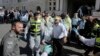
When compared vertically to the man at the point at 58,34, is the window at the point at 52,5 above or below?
below

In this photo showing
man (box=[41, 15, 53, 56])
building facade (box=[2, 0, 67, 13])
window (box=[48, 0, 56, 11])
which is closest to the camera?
man (box=[41, 15, 53, 56])

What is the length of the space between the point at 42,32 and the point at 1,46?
5203 mm

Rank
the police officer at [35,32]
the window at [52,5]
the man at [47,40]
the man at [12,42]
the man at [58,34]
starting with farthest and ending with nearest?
the window at [52,5]
the police officer at [35,32]
the man at [58,34]
the man at [47,40]
the man at [12,42]

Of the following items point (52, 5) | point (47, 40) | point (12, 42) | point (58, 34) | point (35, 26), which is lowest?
point (52, 5)

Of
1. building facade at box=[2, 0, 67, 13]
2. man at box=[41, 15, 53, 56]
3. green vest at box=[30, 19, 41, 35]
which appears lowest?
building facade at box=[2, 0, 67, 13]

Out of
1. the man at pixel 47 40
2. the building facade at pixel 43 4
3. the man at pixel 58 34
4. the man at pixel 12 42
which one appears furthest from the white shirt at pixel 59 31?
the building facade at pixel 43 4

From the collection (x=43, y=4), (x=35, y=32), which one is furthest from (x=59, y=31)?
(x=43, y=4)

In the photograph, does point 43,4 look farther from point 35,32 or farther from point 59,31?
point 59,31

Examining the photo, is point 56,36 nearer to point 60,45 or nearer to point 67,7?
point 60,45

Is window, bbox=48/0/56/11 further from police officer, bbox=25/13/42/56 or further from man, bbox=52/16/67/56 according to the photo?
man, bbox=52/16/67/56

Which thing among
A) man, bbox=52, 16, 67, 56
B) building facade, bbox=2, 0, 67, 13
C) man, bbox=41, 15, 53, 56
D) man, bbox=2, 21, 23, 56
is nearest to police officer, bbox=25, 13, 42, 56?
man, bbox=41, 15, 53, 56

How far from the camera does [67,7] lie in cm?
3362

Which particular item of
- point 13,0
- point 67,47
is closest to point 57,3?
point 13,0

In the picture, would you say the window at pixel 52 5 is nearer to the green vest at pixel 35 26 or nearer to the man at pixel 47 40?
the man at pixel 47 40
